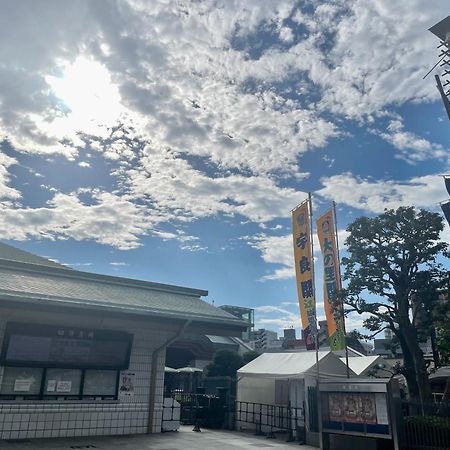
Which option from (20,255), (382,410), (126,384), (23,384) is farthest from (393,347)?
(20,255)

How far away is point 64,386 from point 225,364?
1635 cm

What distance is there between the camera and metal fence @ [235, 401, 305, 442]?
15.2 metres

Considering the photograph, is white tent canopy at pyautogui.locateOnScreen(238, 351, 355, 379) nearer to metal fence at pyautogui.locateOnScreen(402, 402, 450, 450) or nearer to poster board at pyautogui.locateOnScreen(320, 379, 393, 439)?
poster board at pyautogui.locateOnScreen(320, 379, 393, 439)

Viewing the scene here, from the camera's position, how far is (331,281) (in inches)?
621

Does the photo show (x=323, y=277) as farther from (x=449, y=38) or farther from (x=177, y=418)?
(x=449, y=38)

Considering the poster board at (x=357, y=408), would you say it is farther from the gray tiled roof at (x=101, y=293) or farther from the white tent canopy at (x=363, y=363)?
the white tent canopy at (x=363, y=363)

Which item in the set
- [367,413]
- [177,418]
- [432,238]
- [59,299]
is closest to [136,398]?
[177,418]

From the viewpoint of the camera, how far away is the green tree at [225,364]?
27.2m

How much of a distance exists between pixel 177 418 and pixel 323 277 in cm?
730

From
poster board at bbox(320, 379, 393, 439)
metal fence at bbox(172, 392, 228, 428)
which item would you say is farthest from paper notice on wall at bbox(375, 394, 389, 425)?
metal fence at bbox(172, 392, 228, 428)

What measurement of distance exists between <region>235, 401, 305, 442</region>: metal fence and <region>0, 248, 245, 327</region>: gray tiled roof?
430cm

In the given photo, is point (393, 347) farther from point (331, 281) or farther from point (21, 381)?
point (21, 381)

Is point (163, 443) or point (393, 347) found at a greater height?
point (393, 347)

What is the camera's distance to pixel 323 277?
1628 cm
